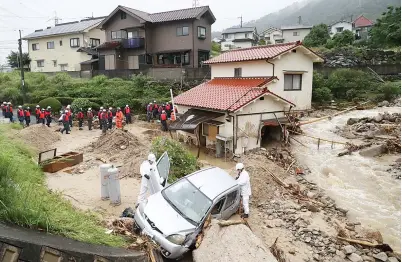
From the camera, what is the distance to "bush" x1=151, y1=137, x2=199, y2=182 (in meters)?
12.0

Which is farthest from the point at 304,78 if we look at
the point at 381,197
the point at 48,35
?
the point at 48,35

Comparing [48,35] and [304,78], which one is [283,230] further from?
[48,35]

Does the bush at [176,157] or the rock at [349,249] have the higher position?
the bush at [176,157]

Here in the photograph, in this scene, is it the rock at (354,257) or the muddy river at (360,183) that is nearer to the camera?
the rock at (354,257)

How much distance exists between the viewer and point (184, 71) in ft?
98.0

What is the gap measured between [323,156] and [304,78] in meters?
7.86

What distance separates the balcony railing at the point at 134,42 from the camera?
34312 millimetres

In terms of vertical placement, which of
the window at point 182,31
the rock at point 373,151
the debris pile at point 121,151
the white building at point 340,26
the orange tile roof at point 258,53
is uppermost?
the white building at point 340,26

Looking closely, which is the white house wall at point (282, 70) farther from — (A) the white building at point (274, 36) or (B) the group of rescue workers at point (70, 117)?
(A) the white building at point (274, 36)

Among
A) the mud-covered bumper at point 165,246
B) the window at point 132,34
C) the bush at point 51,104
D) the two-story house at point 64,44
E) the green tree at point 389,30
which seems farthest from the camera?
the two-story house at point 64,44

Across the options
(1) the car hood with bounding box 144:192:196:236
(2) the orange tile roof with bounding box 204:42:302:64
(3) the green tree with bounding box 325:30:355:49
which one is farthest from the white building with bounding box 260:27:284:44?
(1) the car hood with bounding box 144:192:196:236

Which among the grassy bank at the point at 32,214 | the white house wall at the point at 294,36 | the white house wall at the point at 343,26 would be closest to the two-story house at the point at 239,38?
the white house wall at the point at 294,36

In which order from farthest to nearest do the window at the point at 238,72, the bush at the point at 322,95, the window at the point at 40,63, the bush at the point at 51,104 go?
1. the window at the point at 40,63
2. the bush at the point at 322,95
3. the bush at the point at 51,104
4. the window at the point at 238,72

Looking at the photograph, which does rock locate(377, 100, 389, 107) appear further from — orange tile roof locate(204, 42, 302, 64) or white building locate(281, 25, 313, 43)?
white building locate(281, 25, 313, 43)
